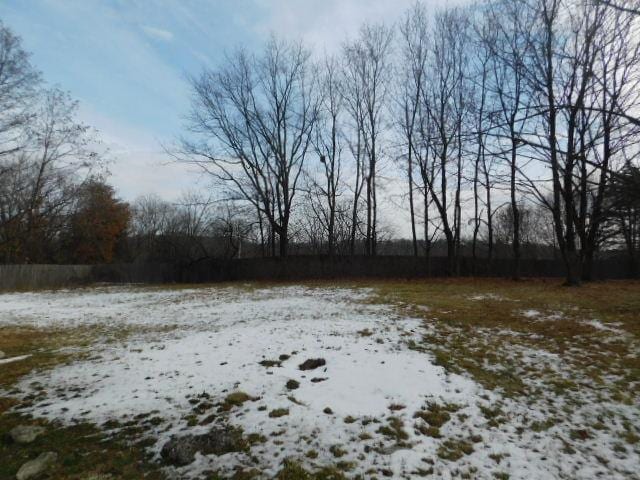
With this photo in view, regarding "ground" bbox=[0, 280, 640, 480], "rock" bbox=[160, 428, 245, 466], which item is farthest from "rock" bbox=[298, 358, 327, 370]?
"rock" bbox=[160, 428, 245, 466]

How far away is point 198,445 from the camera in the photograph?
3619 millimetres

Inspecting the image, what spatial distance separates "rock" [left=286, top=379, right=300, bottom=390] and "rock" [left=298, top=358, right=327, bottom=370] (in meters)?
0.59

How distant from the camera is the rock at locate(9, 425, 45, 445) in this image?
384 cm

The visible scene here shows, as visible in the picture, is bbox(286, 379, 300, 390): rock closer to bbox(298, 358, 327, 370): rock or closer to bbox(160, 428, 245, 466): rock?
bbox(298, 358, 327, 370): rock

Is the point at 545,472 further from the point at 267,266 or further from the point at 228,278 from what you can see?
the point at 228,278

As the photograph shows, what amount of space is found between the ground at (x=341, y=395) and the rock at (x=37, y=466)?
0.45 feet

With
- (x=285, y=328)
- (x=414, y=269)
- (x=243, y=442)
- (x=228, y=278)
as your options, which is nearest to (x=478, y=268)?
(x=414, y=269)

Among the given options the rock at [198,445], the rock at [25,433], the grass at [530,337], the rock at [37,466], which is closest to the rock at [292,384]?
the rock at [198,445]

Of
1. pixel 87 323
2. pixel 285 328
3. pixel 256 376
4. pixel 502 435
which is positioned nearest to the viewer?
pixel 502 435

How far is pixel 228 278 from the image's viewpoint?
26000mm

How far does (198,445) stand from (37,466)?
1345 millimetres

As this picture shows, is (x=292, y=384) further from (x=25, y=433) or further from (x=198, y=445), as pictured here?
(x=25, y=433)

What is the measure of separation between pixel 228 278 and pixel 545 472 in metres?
24.1

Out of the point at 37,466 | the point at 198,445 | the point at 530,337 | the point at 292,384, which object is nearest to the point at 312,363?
the point at 292,384
